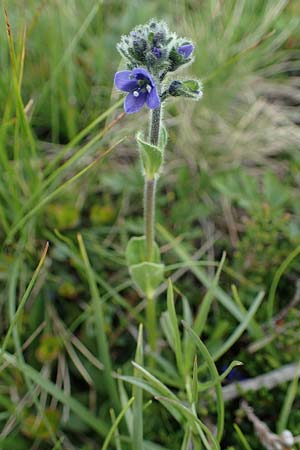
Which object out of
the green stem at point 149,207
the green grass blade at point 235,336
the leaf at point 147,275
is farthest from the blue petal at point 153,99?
the green grass blade at point 235,336

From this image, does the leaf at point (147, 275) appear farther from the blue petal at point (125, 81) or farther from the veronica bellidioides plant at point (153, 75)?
the blue petal at point (125, 81)

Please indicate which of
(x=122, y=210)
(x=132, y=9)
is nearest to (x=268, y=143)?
(x=122, y=210)

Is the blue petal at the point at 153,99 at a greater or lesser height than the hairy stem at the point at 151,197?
greater

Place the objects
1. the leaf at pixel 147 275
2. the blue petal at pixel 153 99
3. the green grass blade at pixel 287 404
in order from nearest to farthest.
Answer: the blue petal at pixel 153 99 → the green grass blade at pixel 287 404 → the leaf at pixel 147 275

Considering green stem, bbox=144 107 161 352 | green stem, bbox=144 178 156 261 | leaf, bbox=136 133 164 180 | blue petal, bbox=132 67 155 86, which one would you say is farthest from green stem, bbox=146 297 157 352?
blue petal, bbox=132 67 155 86

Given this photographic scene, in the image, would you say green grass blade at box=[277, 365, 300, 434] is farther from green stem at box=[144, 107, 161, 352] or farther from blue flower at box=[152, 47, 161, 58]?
blue flower at box=[152, 47, 161, 58]

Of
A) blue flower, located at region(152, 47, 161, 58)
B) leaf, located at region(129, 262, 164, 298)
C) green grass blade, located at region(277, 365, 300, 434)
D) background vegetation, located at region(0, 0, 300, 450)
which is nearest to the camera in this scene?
blue flower, located at region(152, 47, 161, 58)

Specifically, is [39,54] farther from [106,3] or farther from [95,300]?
[95,300]

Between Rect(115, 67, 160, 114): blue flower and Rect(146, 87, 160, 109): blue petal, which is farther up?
Rect(115, 67, 160, 114): blue flower
